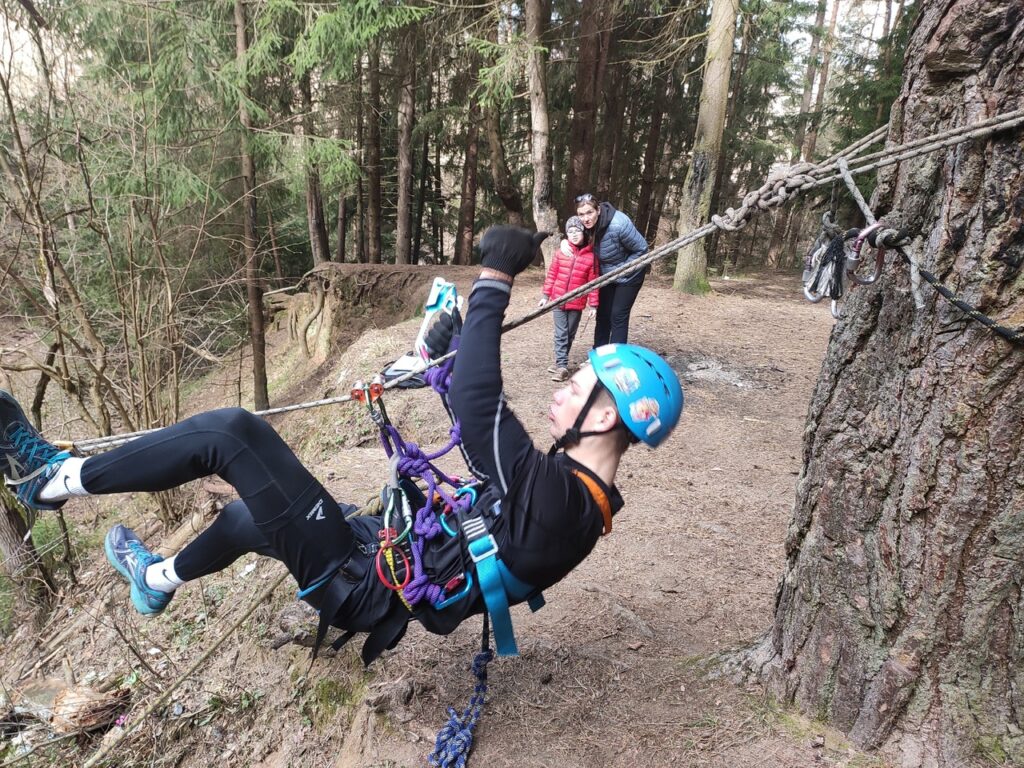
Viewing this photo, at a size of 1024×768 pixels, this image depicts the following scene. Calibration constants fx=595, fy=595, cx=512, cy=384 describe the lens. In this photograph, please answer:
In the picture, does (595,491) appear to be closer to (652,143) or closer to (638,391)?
(638,391)

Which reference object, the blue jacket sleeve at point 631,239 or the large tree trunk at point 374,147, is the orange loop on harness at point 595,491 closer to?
the blue jacket sleeve at point 631,239

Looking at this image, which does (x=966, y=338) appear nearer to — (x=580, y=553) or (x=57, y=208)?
(x=580, y=553)

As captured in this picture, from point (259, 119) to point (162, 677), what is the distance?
362 inches

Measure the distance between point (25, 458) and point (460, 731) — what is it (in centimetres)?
214

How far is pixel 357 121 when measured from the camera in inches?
630

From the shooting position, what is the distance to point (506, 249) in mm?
2098

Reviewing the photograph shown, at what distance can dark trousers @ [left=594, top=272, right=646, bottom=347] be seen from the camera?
627 cm

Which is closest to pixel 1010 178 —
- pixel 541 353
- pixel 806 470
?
pixel 806 470

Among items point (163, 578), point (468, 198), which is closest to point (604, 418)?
point (163, 578)

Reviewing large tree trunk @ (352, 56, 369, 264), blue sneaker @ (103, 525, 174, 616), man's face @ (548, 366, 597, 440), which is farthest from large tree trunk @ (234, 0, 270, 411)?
man's face @ (548, 366, 597, 440)

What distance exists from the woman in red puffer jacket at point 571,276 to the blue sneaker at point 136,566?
4185 mm

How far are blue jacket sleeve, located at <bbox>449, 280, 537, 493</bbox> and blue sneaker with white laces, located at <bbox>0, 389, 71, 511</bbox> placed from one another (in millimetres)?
1795

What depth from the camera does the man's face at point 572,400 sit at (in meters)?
2.07

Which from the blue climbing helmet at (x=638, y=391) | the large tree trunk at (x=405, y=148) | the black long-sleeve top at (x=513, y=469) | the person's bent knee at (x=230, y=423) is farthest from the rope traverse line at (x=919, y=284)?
the large tree trunk at (x=405, y=148)
